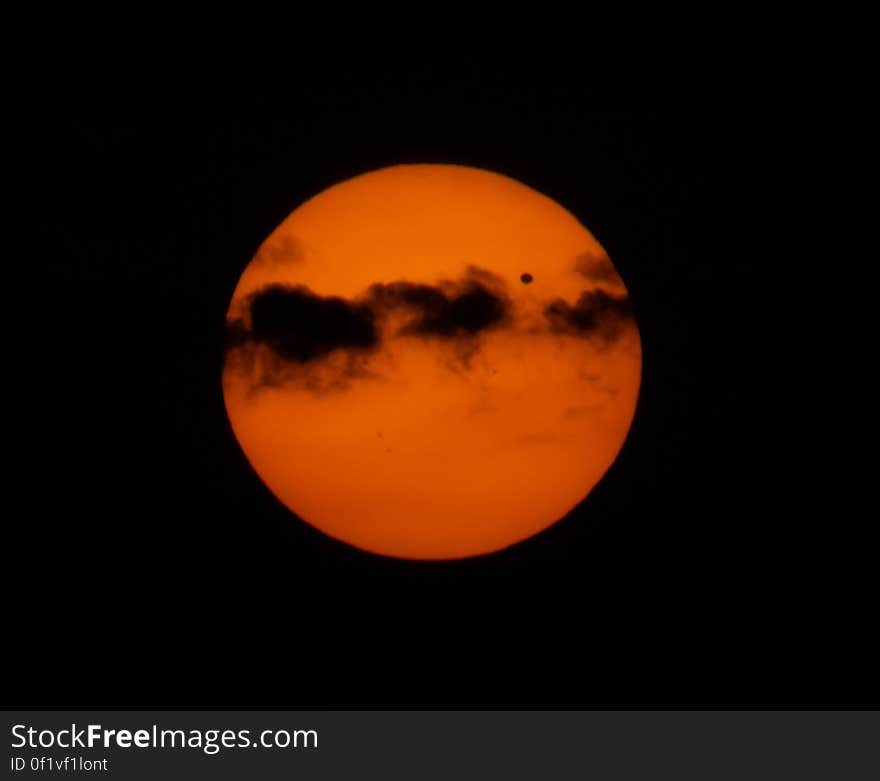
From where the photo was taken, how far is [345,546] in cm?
176

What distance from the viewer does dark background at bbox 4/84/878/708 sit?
1.80 metres

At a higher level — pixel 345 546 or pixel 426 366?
pixel 426 366

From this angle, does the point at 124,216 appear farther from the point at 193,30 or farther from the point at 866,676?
the point at 866,676

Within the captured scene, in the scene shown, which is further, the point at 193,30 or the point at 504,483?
the point at 193,30

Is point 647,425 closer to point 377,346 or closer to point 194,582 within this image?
point 377,346

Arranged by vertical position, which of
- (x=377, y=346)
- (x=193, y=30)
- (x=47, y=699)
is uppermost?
(x=193, y=30)

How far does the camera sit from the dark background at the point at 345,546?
5.92 ft

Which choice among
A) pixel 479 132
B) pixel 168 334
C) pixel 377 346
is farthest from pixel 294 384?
pixel 479 132

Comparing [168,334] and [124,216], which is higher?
[124,216]

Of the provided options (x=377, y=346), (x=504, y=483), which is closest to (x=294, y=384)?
(x=377, y=346)

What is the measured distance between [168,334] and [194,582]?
0.46m

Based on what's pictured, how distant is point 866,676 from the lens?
1.82 meters

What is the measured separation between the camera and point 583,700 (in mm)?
1811

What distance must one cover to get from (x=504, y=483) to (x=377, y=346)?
0.33 metres
